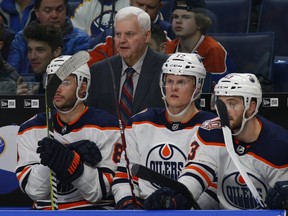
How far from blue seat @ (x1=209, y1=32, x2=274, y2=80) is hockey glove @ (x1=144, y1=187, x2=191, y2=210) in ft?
9.13

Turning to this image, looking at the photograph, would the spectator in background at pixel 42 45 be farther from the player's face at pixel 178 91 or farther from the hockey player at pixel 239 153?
the hockey player at pixel 239 153

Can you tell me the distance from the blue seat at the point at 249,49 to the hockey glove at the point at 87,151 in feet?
7.32

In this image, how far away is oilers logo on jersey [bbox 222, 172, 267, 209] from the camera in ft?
20.2

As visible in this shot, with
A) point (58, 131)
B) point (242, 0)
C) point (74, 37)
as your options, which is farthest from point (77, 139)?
point (242, 0)

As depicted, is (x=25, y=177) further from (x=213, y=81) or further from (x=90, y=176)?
(x=213, y=81)

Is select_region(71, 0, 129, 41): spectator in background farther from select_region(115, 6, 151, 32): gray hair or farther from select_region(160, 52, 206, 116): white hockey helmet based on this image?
select_region(160, 52, 206, 116): white hockey helmet

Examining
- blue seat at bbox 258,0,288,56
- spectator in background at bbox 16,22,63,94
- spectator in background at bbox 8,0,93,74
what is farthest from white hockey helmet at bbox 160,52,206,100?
blue seat at bbox 258,0,288,56

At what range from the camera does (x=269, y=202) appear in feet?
17.9

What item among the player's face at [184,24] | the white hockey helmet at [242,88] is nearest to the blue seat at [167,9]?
the player's face at [184,24]

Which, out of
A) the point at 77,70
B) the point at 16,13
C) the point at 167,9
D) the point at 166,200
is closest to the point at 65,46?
the point at 16,13

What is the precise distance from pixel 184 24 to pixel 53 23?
109 centimetres

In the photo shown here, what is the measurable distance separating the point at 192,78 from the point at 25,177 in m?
1.16

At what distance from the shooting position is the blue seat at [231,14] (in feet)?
29.8

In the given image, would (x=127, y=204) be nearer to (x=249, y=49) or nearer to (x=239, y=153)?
(x=239, y=153)
